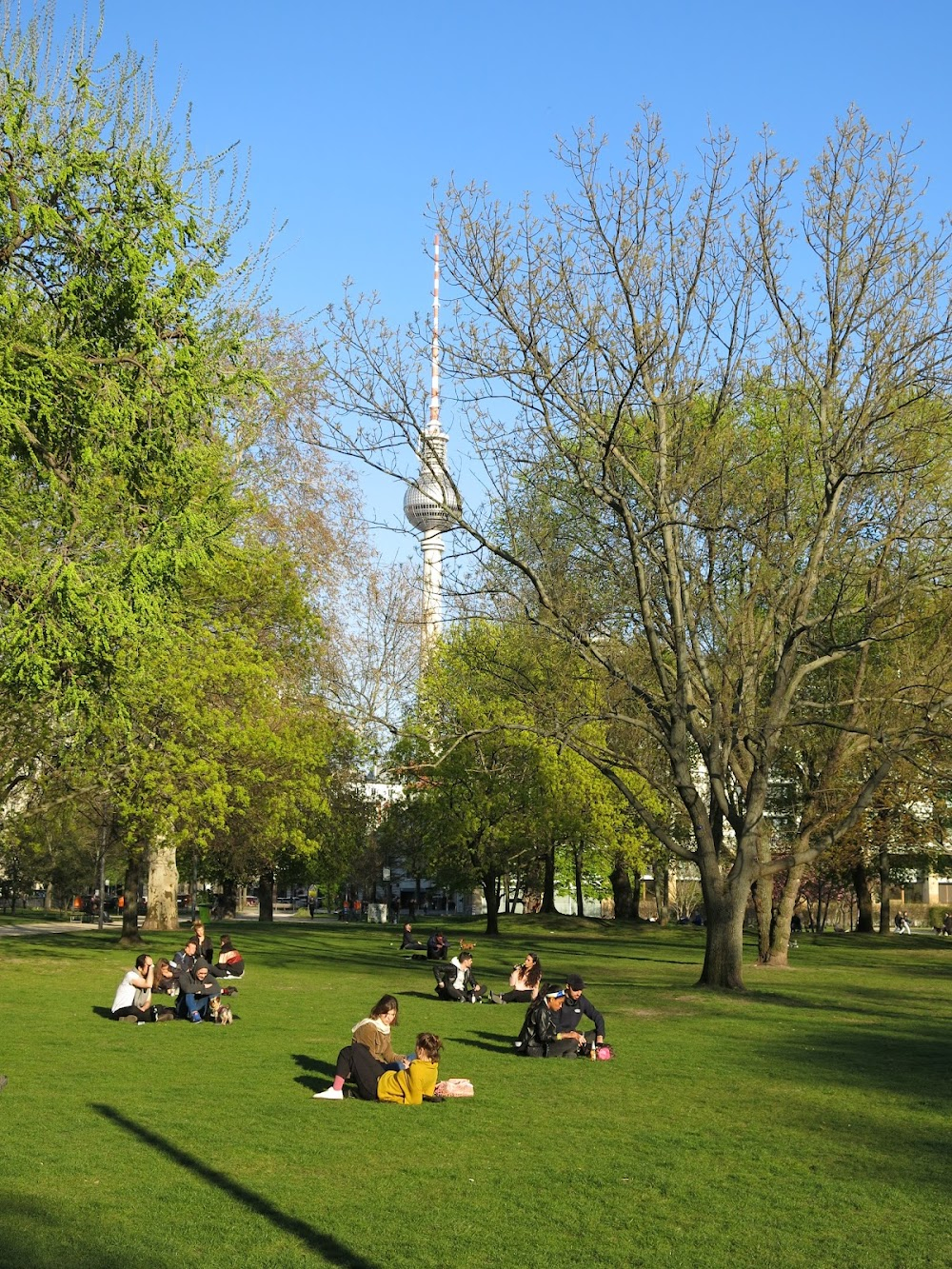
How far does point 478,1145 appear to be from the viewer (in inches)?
452

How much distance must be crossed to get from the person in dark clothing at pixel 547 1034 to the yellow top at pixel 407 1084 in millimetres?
3884

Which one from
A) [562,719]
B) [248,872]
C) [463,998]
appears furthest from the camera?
[248,872]

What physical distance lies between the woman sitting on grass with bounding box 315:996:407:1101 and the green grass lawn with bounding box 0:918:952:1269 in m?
0.26

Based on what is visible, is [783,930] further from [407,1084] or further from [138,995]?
[407,1084]

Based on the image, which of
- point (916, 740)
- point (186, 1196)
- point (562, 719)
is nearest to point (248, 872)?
point (562, 719)

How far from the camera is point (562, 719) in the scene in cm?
2866

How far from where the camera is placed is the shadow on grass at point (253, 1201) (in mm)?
8109

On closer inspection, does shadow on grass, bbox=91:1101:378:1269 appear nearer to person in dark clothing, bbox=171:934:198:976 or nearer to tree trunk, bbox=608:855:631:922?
person in dark clothing, bbox=171:934:198:976

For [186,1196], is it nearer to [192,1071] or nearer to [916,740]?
[192,1071]

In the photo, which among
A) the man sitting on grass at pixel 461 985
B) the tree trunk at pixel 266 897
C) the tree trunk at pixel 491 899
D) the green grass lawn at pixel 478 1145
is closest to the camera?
the green grass lawn at pixel 478 1145

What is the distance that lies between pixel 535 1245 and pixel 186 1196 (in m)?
2.43

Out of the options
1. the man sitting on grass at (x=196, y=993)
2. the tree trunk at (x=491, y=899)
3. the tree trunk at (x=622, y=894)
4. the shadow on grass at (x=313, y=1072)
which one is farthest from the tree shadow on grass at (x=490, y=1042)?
the tree trunk at (x=622, y=894)

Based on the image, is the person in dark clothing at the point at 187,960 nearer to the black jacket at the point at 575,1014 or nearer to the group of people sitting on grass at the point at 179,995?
the group of people sitting on grass at the point at 179,995

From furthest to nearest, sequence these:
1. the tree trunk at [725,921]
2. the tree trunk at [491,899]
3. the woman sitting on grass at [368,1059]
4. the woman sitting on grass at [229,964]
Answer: the tree trunk at [491,899] < the tree trunk at [725,921] < the woman sitting on grass at [229,964] < the woman sitting on grass at [368,1059]
